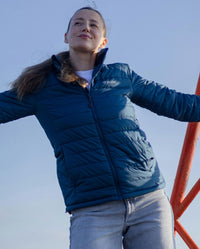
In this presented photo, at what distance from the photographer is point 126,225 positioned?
3.03m

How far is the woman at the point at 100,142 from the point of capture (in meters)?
2.97

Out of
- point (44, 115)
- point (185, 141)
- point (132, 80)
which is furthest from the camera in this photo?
point (185, 141)

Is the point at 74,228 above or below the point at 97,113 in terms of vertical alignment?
below

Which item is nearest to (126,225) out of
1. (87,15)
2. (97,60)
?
(97,60)

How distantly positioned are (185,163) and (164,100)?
1.27m

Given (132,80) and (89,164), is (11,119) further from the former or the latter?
(132,80)

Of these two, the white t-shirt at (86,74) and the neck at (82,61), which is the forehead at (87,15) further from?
the white t-shirt at (86,74)

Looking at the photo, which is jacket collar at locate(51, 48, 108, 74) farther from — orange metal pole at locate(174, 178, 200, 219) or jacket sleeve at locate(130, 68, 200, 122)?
orange metal pole at locate(174, 178, 200, 219)

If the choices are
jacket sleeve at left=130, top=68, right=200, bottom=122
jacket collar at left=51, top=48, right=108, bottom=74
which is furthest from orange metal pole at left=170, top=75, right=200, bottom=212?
jacket collar at left=51, top=48, right=108, bottom=74

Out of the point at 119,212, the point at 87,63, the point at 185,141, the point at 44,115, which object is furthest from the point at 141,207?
the point at 185,141

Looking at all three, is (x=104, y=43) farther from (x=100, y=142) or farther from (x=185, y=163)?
(x=185, y=163)

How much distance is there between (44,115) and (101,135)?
0.45 metres

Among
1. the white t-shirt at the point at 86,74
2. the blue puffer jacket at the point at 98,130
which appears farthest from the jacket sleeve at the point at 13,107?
the white t-shirt at the point at 86,74

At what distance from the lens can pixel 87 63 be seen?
348 centimetres
